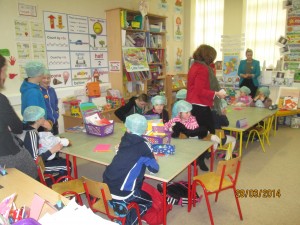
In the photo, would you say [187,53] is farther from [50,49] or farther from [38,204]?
[38,204]

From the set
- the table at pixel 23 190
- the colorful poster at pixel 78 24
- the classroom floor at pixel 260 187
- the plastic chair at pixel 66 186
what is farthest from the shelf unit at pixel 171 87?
the table at pixel 23 190

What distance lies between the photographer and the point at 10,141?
1.89m

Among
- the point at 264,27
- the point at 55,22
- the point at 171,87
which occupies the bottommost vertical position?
the point at 171,87

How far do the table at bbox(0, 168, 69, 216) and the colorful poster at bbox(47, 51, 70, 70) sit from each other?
2520mm

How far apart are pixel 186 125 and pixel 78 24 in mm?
2597

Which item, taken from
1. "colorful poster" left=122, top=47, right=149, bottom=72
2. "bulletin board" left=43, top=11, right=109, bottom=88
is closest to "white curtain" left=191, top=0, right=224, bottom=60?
"colorful poster" left=122, top=47, right=149, bottom=72

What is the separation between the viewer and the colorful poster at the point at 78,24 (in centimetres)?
425

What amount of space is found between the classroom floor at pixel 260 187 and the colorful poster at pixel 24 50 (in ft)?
5.61

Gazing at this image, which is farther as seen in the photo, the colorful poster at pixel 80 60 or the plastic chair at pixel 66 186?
the colorful poster at pixel 80 60

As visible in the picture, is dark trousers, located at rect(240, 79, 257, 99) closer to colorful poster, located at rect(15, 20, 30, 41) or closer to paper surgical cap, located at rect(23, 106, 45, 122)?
colorful poster, located at rect(15, 20, 30, 41)

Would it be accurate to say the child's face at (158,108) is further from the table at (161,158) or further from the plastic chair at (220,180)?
the plastic chair at (220,180)

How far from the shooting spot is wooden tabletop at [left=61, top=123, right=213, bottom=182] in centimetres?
206

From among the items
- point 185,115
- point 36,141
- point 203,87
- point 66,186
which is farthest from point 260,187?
point 36,141

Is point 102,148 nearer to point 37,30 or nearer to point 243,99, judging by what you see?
point 37,30
